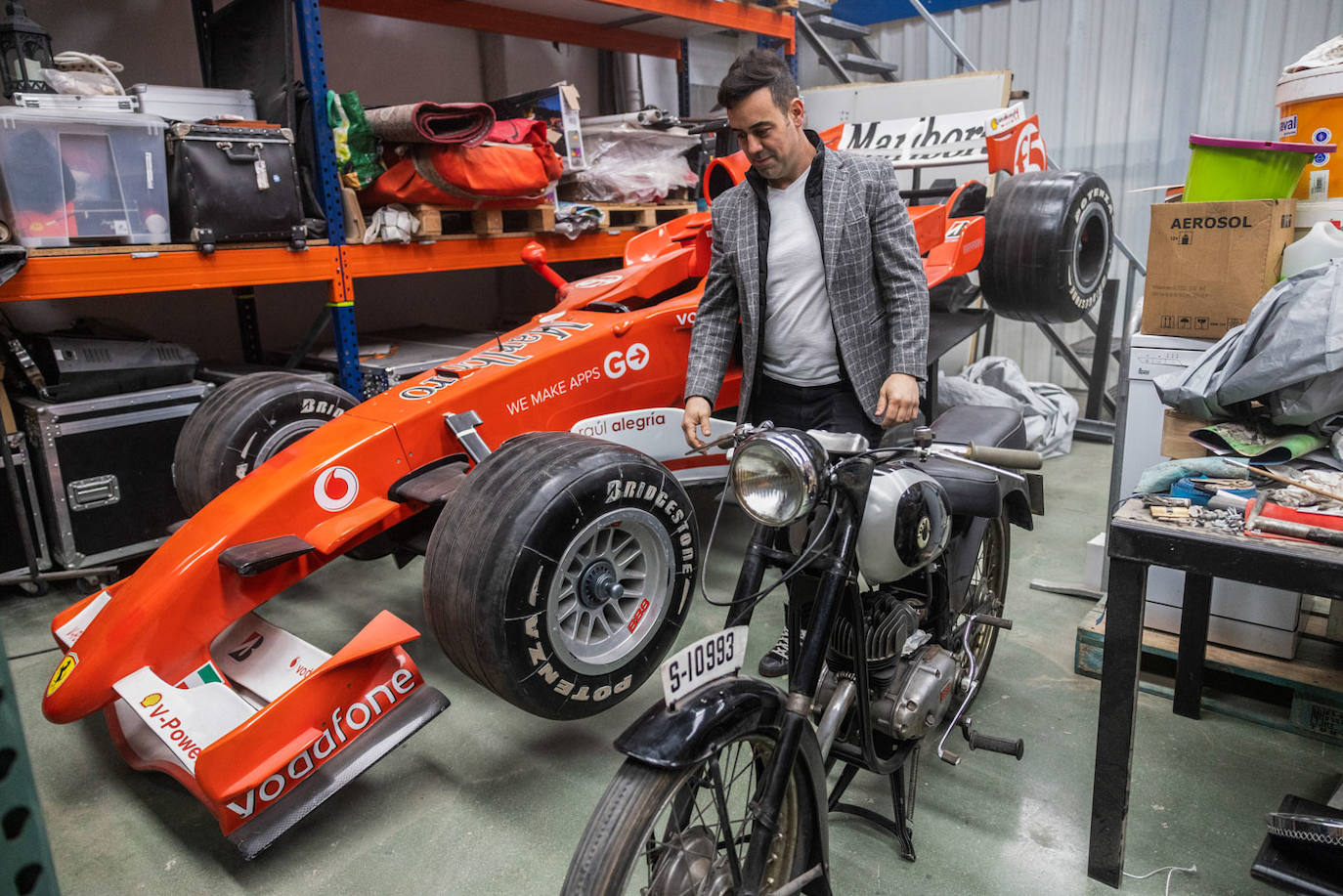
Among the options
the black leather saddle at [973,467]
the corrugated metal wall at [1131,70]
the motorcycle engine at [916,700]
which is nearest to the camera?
the motorcycle engine at [916,700]

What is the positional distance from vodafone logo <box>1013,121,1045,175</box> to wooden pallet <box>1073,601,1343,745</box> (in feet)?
8.89

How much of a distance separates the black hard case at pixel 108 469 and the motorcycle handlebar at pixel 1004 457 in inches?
144

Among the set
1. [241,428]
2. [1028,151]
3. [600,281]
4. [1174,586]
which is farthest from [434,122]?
[1174,586]

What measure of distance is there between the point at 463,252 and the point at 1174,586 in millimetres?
3600

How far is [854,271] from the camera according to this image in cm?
261

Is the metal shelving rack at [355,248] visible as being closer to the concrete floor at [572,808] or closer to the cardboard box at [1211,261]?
the concrete floor at [572,808]

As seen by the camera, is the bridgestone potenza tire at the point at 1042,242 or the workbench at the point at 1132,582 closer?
the workbench at the point at 1132,582

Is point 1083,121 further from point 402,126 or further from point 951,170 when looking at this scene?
point 402,126

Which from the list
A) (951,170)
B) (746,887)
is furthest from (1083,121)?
(746,887)

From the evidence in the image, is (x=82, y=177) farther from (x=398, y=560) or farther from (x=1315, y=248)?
(x=1315, y=248)

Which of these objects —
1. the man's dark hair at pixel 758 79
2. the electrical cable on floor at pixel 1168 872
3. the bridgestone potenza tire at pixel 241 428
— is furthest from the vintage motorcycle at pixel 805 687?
the bridgestone potenza tire at pixel 241 428

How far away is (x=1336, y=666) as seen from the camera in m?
2.65

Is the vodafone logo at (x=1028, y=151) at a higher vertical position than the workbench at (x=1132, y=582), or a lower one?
higher

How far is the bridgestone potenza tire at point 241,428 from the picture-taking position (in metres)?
3.25
